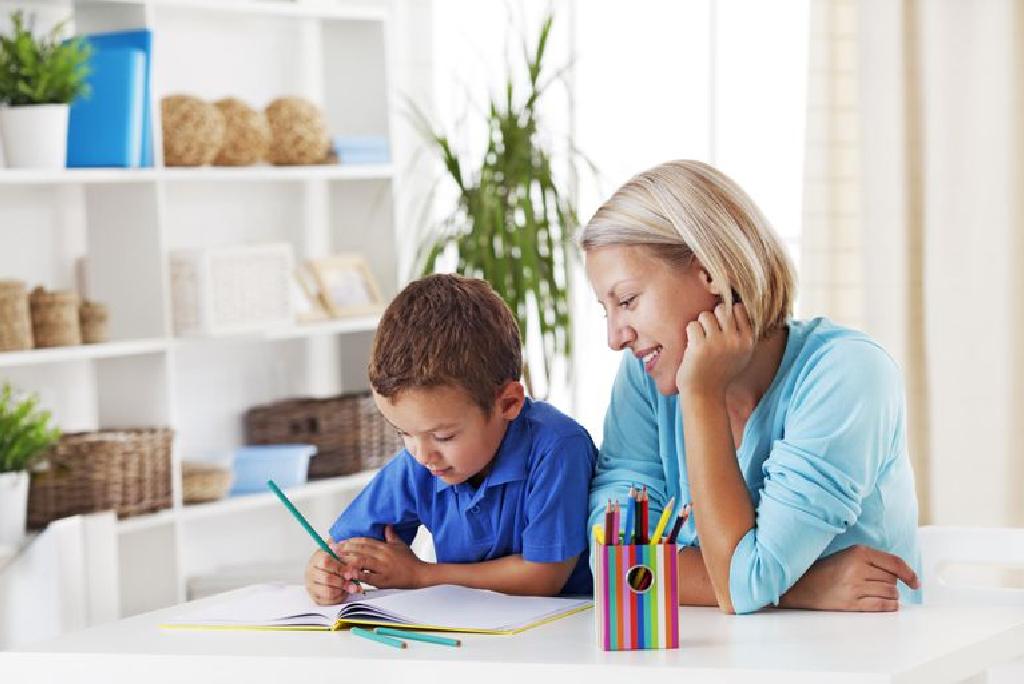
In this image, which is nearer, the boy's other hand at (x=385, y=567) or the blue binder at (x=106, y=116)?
the boy's other hand at (x=385, y=567)

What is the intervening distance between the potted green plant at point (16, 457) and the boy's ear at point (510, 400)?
1.56 metres

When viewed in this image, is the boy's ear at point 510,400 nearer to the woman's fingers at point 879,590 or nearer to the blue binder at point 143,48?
the woman's fingers at point 879,590

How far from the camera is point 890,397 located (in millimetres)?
1812

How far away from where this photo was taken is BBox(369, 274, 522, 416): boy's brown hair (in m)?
1.85

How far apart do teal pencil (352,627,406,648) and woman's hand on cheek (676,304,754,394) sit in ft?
1.50

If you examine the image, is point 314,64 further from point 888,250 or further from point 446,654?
point 446,654

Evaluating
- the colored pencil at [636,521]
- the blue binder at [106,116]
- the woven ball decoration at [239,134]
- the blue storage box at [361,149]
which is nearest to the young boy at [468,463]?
the colored pencil at [636,521]

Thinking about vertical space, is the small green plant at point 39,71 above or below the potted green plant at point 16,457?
above

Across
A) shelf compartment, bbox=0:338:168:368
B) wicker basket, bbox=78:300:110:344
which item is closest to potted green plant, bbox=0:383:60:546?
shelf compartment, bbox=0:338:168:368

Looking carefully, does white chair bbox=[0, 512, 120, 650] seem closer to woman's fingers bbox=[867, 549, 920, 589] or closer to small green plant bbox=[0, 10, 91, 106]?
small green plant bbox=[0, 10, 91, 106]

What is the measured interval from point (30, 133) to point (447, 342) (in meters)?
1.80

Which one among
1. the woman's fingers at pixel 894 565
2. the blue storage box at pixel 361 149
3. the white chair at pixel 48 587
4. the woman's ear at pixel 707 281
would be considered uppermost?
the blue storage box at pixel 361 149

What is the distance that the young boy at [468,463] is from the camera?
1.86 meters

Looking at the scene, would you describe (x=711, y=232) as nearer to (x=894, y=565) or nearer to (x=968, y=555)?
(x=894, y=565)
